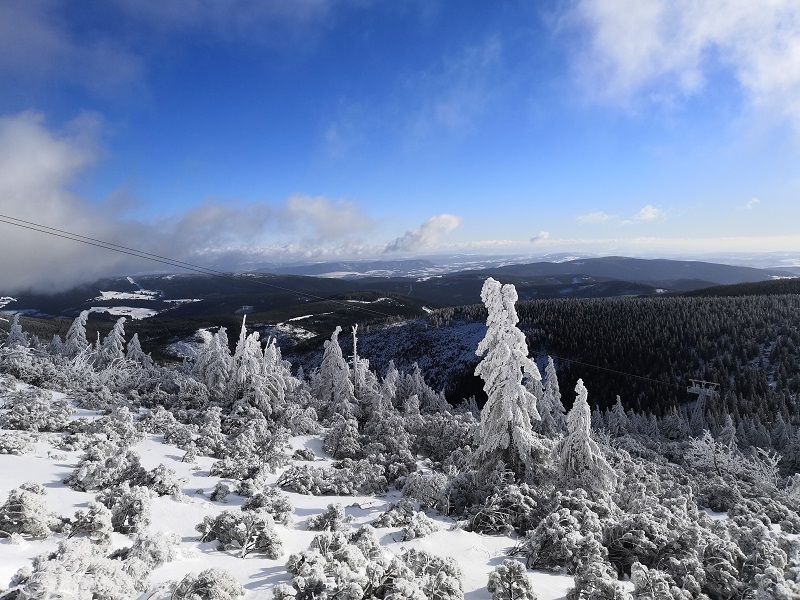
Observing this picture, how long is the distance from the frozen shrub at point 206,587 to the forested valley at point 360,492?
1.0 inches

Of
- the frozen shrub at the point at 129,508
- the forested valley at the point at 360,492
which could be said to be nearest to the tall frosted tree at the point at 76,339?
the forested valley at the point at 360,492

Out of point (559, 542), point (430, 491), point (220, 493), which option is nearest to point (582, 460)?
point (430, 491)

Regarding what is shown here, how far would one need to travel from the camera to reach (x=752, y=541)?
9.44 meters

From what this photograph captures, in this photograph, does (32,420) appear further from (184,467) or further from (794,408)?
(794,408)

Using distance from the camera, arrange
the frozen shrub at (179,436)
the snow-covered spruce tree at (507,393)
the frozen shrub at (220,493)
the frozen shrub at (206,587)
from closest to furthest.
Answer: the frozen shrub at (206,587)
the frozen shrub at (220,493)
the snow-covered spruce tree at (507,393)
the frozen shrub at (179,436)

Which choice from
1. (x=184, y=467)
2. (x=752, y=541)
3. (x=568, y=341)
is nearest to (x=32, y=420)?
(x=184, y=467)

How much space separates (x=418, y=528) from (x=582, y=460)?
8.97 meters

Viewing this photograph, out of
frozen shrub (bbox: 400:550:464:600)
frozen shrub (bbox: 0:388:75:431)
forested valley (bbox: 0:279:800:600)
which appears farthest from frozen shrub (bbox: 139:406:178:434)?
frozen shrub (bbox: 400:550:464:600)

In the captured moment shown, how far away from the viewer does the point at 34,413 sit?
52.7ft

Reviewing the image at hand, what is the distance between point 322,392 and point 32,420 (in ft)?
78.3

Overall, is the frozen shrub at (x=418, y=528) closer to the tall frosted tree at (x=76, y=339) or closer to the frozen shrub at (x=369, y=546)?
the frozen shrub at (x=369, y=546)

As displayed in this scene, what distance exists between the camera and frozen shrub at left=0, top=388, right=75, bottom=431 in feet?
50.9

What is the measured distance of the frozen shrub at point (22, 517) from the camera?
7758mm

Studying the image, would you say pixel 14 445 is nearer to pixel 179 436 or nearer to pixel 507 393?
pixel 179 436
